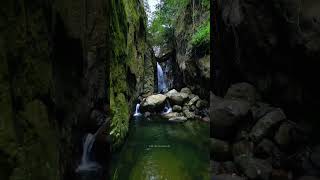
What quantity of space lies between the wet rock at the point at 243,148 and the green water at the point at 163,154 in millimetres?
1184

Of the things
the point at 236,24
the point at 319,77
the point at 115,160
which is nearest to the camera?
the point at 319,77

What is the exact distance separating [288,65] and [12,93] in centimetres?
743

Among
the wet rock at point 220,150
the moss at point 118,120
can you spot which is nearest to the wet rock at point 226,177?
the wet rock at point 220,150

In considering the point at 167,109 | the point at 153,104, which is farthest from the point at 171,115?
the point at 167,109

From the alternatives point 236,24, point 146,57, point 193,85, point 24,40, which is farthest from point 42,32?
point 146,57

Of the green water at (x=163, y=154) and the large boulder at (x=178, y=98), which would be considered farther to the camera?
the large boulder at (x=178, y=98)

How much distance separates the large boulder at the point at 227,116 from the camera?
8.67 metres

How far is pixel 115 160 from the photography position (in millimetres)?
9508

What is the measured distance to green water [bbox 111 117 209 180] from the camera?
8680mm

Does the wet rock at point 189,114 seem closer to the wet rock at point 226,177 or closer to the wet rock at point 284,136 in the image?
the wet rock at point 284,136

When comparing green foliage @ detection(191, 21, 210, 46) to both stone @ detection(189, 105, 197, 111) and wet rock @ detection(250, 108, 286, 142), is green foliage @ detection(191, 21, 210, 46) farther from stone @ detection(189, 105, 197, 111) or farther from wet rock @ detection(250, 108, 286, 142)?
wet rock @ detection(250, 108, 286, 142)

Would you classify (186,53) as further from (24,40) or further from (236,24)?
(24,40)

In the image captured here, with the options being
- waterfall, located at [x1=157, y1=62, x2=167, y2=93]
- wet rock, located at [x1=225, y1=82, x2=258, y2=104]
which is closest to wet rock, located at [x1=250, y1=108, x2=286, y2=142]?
wet rock, located at [x1=225, y1=82, x2=258, y2=104]

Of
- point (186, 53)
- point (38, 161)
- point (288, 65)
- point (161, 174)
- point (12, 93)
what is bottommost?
point (161, 174)
